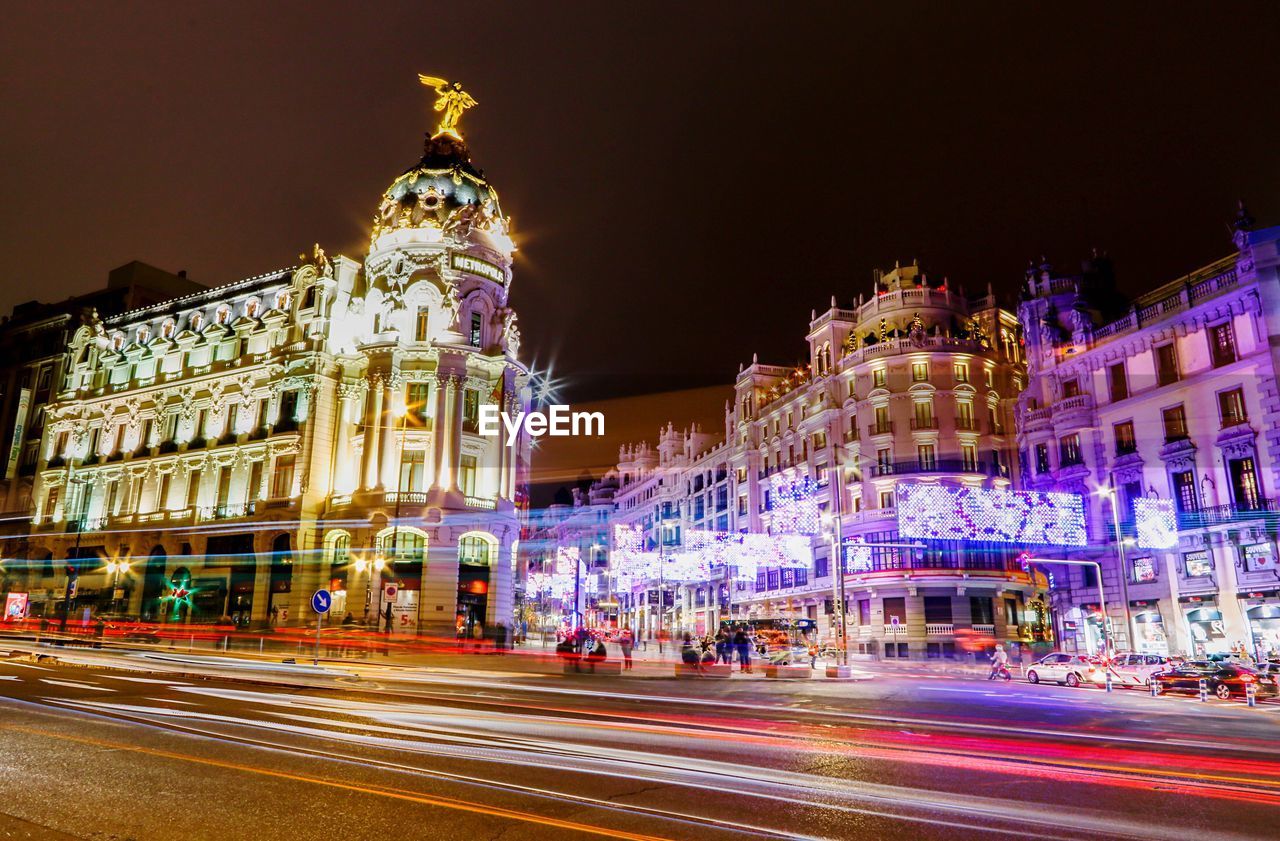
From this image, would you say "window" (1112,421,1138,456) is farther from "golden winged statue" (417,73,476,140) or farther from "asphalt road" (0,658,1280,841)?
"golden winged statue" (417,73,476,140)

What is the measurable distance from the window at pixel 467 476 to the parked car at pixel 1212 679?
34.9 meters

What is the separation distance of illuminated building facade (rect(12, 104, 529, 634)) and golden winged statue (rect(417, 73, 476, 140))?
4.38ft

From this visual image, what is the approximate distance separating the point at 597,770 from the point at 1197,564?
3890cm

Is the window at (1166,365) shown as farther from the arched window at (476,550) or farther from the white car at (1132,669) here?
the arched window at (476,550)

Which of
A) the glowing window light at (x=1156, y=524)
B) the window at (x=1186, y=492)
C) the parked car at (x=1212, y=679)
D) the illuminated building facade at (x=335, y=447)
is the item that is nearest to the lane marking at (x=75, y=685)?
the illuminated building facade at (x=335, y=447)

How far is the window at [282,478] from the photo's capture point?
50750 mm

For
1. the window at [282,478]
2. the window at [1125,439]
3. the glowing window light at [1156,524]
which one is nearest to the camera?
the glowing window light at [1156,524]

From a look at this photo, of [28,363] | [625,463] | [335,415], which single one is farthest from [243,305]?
[625,463]

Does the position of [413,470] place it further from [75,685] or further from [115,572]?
[75,685]

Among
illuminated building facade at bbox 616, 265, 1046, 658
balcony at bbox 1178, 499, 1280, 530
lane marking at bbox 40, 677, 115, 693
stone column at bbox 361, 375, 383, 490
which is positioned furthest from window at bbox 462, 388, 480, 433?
balcony at bbox 1178, 499, 1280, 530

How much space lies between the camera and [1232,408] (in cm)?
3750

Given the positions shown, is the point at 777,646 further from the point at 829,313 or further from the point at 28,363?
the point at 28,363

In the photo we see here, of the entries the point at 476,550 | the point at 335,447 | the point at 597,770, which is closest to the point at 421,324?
the point at 335,447

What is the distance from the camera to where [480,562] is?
47969mm
